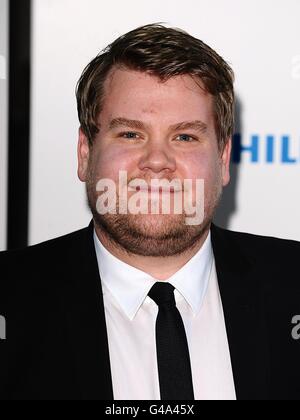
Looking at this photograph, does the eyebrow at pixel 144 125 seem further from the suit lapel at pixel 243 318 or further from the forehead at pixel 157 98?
the suit lapel at pixel 243 318

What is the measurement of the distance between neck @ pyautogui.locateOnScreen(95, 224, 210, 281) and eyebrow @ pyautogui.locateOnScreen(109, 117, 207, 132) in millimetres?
323

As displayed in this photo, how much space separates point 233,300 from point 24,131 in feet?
3.82

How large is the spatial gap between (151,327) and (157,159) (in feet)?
1.60

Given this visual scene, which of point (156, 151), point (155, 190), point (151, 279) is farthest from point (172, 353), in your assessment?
point (156, 151)

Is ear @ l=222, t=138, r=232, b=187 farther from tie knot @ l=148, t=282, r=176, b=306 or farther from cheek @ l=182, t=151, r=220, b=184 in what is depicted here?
tie knot @ l=148, t=282, r=176, b=306

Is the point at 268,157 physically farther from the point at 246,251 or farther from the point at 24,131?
the point at 24,131

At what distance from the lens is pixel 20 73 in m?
2.66

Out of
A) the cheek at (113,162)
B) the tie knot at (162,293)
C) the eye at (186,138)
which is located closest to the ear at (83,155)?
the cheek at (113,162)

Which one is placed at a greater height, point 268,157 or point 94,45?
Result: point 94,45

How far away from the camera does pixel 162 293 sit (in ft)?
6.36

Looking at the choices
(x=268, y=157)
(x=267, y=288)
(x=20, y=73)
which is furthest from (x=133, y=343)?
(x=20, y=73)

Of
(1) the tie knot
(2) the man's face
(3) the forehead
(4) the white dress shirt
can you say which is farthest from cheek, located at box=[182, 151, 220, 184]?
(1) the tie knot

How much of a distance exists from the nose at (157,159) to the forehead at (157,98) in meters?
0.09

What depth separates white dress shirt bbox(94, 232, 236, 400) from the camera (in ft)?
6.03
